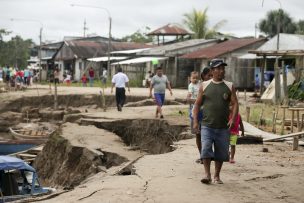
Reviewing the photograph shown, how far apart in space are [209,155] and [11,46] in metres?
69.2

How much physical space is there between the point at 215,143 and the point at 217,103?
22.5 inches

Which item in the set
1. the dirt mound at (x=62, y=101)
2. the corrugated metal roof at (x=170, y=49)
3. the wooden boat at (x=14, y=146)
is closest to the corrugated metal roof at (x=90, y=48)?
the corrugated metal roof at (x=170, y=49)

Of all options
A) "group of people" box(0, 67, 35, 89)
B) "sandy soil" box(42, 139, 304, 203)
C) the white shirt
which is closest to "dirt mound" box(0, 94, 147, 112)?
"group of people" box(0, 67, 35, 89)

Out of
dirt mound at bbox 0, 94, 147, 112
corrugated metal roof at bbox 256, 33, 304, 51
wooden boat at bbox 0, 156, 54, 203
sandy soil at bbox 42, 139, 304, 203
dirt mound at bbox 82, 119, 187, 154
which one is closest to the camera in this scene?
sandy soil at bbox 42, 139, 304, 203

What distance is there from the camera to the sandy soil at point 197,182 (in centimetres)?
788

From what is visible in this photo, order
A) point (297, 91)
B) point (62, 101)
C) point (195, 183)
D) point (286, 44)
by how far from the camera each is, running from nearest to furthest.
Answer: point (195, 183)
point (297, 91)
point (286, 44)
point (62, 101)

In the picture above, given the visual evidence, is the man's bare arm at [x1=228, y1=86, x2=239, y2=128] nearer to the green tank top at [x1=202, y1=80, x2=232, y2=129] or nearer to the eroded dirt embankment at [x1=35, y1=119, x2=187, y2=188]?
the green tank top at [x1=202, y1=80, x2=232, y2=129]

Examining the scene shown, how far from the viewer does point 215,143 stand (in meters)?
8.44

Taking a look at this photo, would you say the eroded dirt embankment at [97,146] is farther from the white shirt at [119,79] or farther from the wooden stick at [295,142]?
the wooden stick at [295,142]

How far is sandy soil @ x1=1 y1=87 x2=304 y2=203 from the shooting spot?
7.88 meters

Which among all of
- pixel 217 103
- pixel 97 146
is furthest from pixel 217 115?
pixel 97 146

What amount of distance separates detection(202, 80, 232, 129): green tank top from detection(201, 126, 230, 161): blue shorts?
74mm

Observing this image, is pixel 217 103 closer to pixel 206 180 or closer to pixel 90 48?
pixel 206 180

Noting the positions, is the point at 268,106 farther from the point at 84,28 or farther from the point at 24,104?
the point at 84,28
